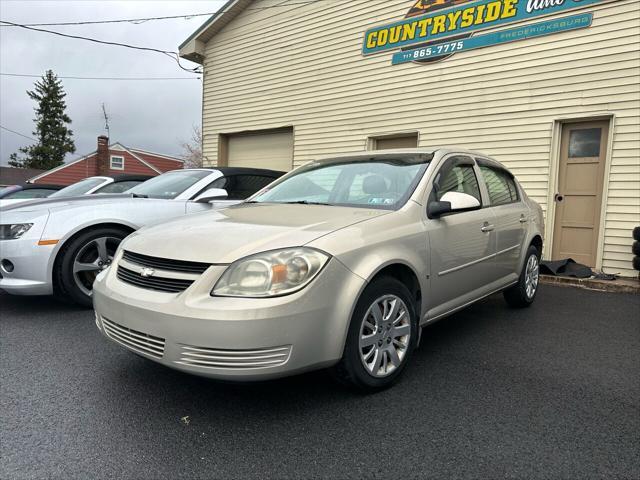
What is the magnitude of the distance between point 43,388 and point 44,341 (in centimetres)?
91

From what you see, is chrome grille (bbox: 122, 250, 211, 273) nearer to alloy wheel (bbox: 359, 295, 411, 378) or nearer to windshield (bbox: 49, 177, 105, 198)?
alloy wheel (bbox: 359, 295, 411, 378)

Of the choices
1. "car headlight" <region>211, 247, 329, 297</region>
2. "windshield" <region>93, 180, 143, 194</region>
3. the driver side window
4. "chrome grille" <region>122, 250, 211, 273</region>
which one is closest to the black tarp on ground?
the driver side window

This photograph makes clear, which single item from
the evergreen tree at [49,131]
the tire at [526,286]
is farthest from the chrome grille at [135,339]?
the evergreen tree at [49,131]

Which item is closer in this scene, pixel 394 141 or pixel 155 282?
pixel 155 282

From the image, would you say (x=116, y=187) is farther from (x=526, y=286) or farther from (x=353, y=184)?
(x=526, y=286)

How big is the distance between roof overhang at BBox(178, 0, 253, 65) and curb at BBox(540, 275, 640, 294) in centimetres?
925

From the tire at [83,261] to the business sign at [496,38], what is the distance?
20.5 feet

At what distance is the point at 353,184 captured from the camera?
3.41 meters

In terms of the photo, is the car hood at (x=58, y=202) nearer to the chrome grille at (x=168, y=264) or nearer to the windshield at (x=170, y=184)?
the windshield at (x=170, y=184)

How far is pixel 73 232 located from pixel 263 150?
7409 mm

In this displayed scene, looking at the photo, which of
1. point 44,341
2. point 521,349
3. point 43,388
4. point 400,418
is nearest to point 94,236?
point 44,341

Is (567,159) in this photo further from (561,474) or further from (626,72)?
(561,474)

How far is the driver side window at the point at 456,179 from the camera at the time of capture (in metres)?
3.25

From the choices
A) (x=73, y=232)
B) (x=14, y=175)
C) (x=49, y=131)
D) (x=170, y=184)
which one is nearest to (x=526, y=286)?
(x=170, y=184)
